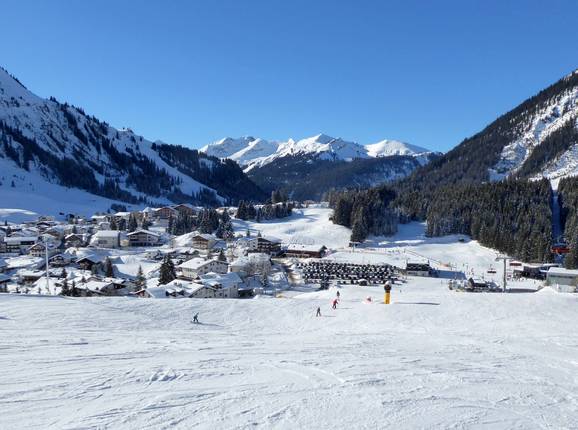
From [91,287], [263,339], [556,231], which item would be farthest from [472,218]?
[263,339]

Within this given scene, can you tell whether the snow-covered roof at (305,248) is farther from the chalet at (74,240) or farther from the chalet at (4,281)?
the chalet at (4,281)

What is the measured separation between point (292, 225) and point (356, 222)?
16778 mm

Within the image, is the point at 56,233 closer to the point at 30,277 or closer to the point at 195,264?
the point at 30,277

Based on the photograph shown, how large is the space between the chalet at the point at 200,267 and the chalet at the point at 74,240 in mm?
30225

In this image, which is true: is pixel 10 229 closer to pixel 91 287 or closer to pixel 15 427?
pixel 91 287

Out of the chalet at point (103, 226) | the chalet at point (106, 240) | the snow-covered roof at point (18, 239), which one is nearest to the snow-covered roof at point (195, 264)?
the chalet at point (106, 240)

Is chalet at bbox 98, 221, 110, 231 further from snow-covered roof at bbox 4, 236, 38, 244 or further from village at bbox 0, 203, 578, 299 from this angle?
snow-covered roof at bbox 4, 236, 38, 244

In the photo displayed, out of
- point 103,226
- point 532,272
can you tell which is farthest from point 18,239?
point 532,272

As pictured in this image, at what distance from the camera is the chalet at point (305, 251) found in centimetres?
6706

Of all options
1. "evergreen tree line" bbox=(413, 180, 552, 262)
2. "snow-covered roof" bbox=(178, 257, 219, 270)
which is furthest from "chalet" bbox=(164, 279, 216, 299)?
"evergreen tree line" bbox=(413, 180, 552, 262)

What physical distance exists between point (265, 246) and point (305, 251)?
7.23 m

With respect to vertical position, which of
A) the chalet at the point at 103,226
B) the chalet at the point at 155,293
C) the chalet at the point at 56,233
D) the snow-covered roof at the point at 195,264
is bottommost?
the chalet at the point at 155,293

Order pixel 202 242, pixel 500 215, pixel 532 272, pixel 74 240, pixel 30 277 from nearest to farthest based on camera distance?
pixel 30 277 → pixel 532 272 → pixel 202 242 → pixel 74 240 → pixel 500 215

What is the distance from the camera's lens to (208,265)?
1983 inches
